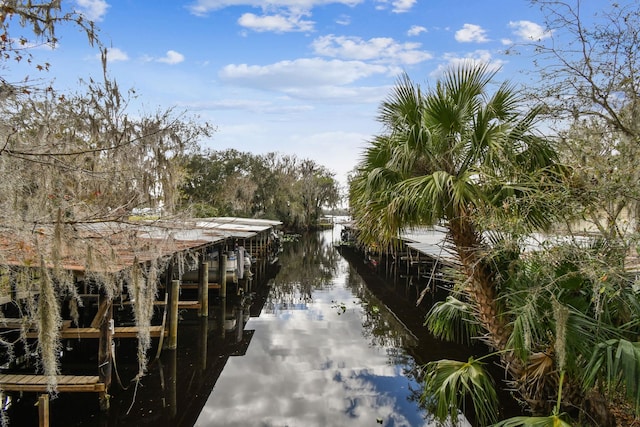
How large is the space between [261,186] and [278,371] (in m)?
32.8

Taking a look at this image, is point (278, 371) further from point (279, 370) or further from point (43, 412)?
point (43, 412)

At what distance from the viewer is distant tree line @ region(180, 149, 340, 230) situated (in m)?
33.6

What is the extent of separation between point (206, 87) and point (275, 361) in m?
8.93

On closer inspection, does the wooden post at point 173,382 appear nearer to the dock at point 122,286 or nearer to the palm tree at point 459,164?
the dock at point 122,286

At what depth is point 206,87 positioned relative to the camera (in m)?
13.2

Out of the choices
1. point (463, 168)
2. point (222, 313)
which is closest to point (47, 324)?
point (463, 168)

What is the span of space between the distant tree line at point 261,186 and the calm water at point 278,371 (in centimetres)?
1313

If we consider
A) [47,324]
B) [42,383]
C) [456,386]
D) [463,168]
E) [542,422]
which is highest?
[463,168]

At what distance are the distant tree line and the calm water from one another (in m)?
13.1

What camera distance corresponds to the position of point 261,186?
40812 mm

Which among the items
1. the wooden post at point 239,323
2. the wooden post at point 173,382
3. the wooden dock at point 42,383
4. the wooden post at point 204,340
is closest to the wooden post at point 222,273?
the wooden post at point 239,323

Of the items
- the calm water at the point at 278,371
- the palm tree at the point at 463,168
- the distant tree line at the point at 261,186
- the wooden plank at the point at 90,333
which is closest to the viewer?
the palm tree at the point at 463,168

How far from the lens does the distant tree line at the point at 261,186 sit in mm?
Answer: 33562

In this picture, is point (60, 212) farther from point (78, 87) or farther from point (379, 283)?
point (379, 283)
